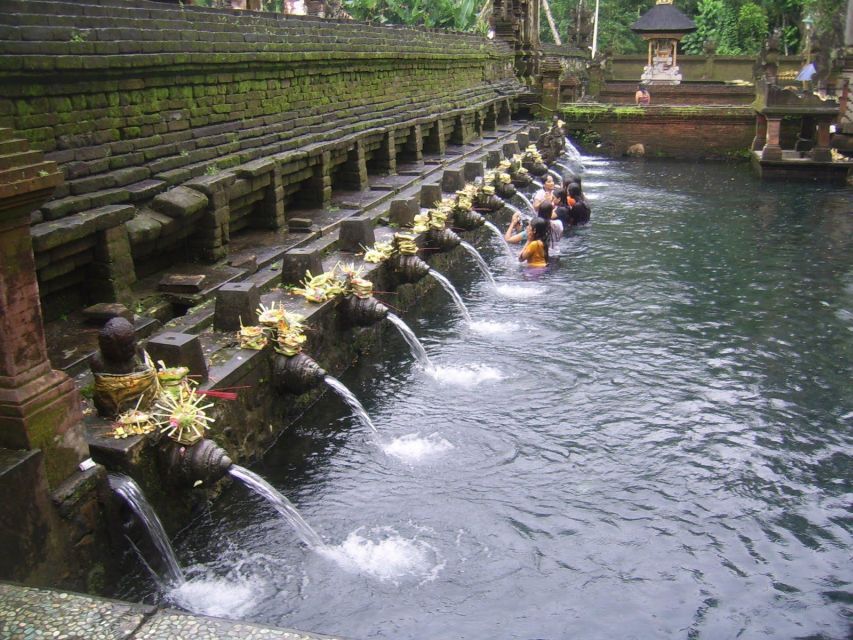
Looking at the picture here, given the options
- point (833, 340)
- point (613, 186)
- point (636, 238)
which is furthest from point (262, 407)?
point (613, 186)

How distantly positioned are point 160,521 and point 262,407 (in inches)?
76.0

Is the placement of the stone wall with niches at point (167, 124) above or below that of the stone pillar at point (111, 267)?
above

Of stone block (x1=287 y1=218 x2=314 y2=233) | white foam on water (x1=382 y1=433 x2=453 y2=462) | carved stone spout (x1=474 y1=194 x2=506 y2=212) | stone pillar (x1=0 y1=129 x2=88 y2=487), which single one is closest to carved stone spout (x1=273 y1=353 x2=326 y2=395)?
white foam on water (x1=382 y1=433 x2=453 y2=462)

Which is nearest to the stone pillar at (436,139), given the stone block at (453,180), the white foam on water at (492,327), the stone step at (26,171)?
the stone block at (453,180)

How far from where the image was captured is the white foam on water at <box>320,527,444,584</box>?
596 cm

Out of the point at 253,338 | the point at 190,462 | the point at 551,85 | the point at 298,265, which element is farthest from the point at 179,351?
the point at 551,85

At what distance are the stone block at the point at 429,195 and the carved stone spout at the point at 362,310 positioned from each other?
4876 mm

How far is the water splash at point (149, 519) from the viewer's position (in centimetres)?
547

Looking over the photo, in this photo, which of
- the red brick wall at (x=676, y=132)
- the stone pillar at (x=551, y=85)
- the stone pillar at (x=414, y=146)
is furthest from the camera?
the stone pillar at (x=551, y=85)

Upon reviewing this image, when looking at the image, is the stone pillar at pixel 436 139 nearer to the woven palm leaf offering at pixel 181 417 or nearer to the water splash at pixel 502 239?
the water splash at pixel 502 239

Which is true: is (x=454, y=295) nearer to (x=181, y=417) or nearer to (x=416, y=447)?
(x=416, y=447)

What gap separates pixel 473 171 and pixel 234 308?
10.5m

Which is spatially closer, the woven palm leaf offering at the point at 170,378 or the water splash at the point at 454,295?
the woven palm leaf offering at the point at 170,378

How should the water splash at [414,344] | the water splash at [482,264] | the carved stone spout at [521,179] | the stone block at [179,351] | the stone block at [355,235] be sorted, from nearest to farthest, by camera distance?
1. the stone block at [179,351]
2. the water splash at [414,344]
3. the stone block at [355,235]
4. the water splash at [482,264]
5. the carved stone spout at [521,179]
